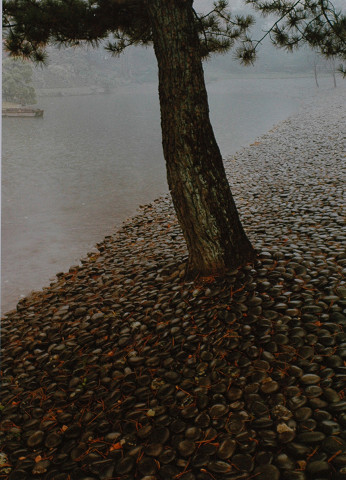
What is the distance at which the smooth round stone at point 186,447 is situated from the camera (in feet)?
5.93

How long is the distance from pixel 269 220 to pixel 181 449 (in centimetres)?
337

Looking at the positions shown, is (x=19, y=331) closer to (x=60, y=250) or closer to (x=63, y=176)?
(x=60, y=250)

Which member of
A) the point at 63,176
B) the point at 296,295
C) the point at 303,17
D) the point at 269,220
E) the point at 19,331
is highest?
the point at 303,17

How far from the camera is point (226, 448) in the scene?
177 centimetres

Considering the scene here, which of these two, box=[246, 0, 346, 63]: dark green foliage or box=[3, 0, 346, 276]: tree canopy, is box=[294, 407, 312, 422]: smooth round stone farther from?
box=[246, 0, 346, 63]: dark green foliage

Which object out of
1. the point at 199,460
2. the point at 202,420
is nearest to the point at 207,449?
the point at 199,460

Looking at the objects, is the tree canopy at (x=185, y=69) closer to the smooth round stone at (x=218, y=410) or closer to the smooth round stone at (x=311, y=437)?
the smooth round stone at (x=218, y=410)

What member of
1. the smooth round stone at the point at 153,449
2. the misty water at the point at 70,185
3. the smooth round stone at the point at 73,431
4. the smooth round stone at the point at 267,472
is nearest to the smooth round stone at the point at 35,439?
the smooth round stone at the point at 73,431

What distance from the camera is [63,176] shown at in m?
11.0

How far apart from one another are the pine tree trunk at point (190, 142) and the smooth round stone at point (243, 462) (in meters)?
1.65

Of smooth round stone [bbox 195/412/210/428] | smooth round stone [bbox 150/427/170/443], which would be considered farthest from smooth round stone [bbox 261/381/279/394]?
smooth round stone [bbox 150/427/170/443]

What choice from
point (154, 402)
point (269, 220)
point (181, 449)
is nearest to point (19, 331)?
point (154, 402)

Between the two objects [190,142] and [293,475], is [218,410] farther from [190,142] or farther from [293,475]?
[190,142]

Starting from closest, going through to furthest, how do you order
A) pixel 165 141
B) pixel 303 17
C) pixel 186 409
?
pixel 186 409
pixel 165 141
pixel 303 17
